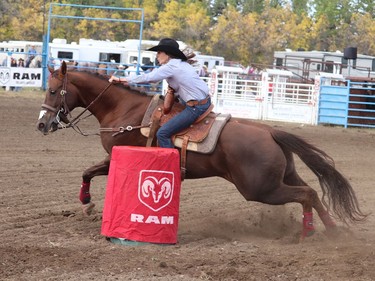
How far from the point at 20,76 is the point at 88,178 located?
64.2 feet

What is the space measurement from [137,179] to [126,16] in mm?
46870

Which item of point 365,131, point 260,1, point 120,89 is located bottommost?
point 365,131

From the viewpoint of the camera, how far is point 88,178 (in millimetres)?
8492

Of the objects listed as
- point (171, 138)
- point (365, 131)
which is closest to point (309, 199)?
point (171, 138)

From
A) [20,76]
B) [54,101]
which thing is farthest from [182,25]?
[54,101]

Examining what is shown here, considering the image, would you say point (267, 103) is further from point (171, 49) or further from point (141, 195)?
point (141, 195)

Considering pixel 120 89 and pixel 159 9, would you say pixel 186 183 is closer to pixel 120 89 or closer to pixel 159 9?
pixel 120 89

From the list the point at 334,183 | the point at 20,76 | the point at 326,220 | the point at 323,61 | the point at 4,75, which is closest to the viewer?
the point at 326,220

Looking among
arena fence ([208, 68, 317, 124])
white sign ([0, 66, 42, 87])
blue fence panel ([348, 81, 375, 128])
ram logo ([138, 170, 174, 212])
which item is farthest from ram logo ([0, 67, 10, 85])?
ram logo ([138, 170, 174, 212])

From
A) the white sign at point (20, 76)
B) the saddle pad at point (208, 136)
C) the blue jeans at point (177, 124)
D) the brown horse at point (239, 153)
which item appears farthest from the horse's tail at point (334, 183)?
the white sign at point (20, 76)

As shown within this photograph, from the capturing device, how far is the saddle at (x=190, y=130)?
7.88 m

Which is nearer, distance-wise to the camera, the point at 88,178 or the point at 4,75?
the point at 88,178

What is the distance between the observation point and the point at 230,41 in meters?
53.5

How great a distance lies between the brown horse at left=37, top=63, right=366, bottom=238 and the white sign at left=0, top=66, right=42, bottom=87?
747 inches
